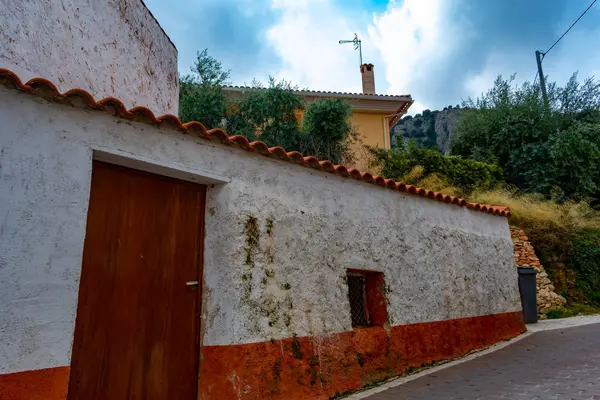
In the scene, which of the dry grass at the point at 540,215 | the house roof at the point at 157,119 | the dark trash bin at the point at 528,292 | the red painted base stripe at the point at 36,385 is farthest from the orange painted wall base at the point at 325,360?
the dry grass at the point at 540,215

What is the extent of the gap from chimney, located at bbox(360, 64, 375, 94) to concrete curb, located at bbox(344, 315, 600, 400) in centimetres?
1242

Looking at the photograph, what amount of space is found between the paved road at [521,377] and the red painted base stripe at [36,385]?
2.88 meters

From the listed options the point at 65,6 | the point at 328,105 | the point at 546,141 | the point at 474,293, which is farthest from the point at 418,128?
the point at 65,6

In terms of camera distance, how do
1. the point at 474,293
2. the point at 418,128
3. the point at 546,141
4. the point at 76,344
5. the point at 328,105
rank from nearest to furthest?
the point at 76,344
the point at 474,293
the point at 328,105
the point at 546,141
the point at 418,128

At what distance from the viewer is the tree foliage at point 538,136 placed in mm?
16906

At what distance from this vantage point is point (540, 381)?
16.3 ft

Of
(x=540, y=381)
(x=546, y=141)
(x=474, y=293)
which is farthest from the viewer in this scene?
(x=546, y=141)

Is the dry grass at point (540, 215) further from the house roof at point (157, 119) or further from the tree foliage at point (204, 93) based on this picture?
the house roof at point (157, 119)

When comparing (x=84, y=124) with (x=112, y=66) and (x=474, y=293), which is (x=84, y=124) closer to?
(x=112, y=66)

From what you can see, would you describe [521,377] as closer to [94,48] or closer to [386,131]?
[94,48]

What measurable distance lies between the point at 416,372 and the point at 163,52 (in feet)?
20.4

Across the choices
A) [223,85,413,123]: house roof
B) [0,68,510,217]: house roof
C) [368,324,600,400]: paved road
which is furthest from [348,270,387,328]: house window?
A: [223,85,413,123]: house roof

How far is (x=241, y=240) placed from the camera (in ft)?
13.6

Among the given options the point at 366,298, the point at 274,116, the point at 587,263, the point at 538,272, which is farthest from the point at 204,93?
the point at 587,263
